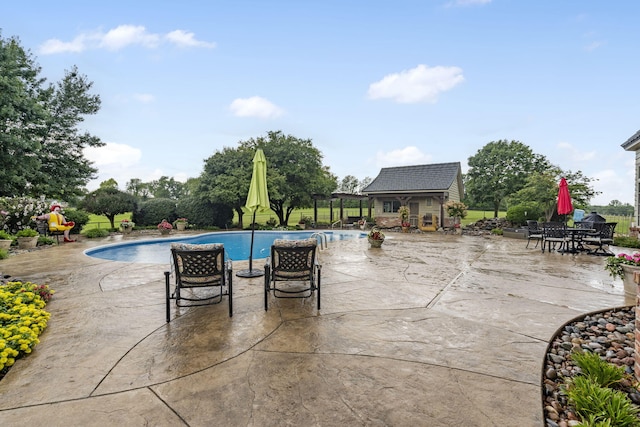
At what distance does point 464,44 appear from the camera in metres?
11.1

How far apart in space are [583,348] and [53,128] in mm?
18970

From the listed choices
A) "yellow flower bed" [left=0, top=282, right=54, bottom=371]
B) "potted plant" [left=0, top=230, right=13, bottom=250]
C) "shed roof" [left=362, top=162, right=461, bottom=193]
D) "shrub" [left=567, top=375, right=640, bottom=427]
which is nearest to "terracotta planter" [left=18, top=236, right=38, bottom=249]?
"potted plant" [left=0, top=230, right=13, bottom=250]

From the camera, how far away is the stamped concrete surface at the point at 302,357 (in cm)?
197

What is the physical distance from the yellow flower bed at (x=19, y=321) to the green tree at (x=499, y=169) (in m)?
30.0

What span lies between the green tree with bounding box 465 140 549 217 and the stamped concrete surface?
2454cm

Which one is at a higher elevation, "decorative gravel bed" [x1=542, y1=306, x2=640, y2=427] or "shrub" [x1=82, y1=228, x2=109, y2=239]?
"shrub" [x1=82, y1=228, x2=109, y2=239]

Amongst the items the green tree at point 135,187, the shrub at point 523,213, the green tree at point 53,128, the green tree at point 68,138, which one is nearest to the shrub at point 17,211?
the green tree at point 53,128

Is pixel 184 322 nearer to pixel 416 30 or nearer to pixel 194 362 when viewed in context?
pixel 194 362

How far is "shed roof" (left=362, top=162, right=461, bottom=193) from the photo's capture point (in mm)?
19766

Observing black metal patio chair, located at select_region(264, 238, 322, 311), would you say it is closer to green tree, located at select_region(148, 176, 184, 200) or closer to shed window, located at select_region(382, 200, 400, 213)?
shed window, located at select_region(382, 200, 400, 213)

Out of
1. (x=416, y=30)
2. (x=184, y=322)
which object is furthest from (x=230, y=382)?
(x=416, y=30)

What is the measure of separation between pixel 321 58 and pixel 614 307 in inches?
495

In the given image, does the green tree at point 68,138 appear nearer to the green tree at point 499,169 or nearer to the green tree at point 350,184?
the green tree at point 499,169

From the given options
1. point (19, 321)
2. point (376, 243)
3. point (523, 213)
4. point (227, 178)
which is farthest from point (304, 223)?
point (19, 321)
